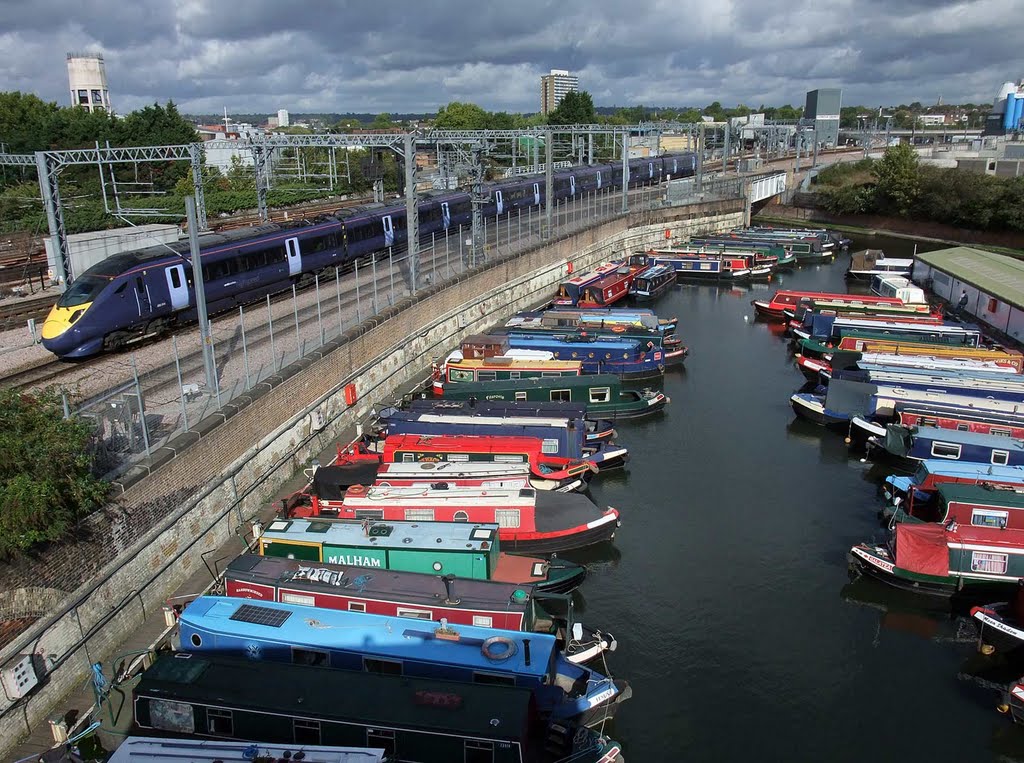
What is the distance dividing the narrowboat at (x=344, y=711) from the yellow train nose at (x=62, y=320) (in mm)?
14158

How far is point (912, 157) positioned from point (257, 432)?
8212cm

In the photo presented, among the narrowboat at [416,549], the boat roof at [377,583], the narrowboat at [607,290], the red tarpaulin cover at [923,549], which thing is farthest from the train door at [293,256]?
the red tarpaulin cover at [923,549]

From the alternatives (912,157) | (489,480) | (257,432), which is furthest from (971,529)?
(912,157)

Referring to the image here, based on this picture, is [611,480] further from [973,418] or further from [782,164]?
[782,164]

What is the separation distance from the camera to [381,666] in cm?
1377

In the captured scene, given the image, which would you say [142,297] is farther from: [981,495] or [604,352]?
[981,495]

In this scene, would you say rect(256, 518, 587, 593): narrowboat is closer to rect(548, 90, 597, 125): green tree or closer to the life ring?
the life ring

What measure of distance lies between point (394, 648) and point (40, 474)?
7121 millimetres

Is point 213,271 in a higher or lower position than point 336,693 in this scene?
higher

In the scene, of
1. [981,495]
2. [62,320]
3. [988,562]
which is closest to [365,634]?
[988,562]

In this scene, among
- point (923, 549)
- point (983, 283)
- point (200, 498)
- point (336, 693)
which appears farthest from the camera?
point (983, 283)

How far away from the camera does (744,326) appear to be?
45250mm

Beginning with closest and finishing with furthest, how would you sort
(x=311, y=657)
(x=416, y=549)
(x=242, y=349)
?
(x=311, y=657) < (x=416, y=549) < (x=242, y=349)

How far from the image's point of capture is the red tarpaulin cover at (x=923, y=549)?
19.1m
